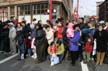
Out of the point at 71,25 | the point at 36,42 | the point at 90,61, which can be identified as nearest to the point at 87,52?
the point at 90,61

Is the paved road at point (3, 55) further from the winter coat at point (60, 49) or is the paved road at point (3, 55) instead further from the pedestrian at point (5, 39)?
the winter coat at point (60, 49)

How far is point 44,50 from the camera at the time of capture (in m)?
16.5

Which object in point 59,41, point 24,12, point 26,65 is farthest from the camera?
point 24,12

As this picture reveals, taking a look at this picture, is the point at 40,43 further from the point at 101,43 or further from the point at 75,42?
the point at 101,43

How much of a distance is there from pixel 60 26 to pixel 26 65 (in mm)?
2841

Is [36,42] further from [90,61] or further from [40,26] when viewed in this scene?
[90,61]

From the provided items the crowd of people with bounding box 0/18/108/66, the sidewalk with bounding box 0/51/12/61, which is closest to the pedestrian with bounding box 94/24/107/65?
the crowd of people with bounding box 0/18/108/66

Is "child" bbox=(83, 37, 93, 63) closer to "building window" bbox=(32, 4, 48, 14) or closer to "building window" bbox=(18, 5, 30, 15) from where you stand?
"building window" bbox=(32, 4, 48, 14)

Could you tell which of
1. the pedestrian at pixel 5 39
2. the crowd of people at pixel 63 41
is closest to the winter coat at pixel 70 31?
the crowd of people at pixel 63 41

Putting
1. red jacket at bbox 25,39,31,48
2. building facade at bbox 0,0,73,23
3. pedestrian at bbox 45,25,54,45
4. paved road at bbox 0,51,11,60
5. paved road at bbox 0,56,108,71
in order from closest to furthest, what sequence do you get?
paved road at bbox 0,56,108,71
pedestrian at bbox 45,25,54,45
paved road at bbox 0,51,11,60
red jacket at bbox 25,39,31,48
building facade at bbox 0,0,73,23

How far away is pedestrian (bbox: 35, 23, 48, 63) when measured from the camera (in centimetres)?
1627

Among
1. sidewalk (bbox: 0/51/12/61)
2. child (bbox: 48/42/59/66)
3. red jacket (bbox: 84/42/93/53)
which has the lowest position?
sidewalk (bbox: 0/51/12/61)

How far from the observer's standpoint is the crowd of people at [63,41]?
610 inches

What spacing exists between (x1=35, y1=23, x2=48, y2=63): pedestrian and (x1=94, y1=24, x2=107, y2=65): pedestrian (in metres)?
2.46
